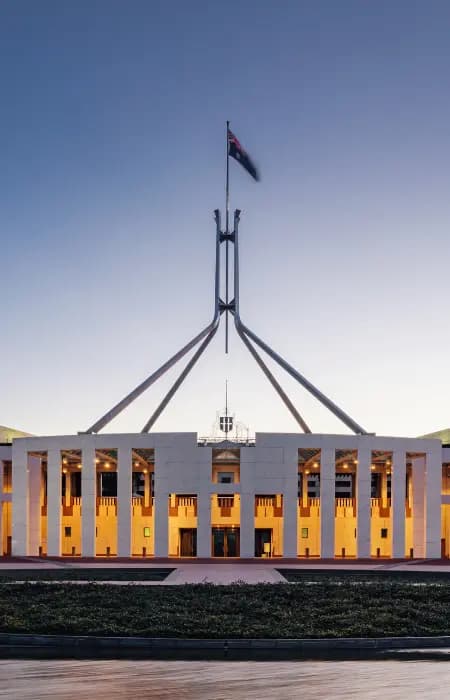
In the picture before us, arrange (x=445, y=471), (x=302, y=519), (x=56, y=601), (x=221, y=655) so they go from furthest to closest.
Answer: (x=445, y=471), (x=302, y=519), (x=56, y=601), (x=221, y=655)

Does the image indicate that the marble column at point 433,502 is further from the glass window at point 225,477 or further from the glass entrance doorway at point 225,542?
the glass window at point 225,477

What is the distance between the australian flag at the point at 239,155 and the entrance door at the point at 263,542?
22.6 m

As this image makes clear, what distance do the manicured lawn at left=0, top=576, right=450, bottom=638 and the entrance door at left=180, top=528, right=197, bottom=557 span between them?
814 inches

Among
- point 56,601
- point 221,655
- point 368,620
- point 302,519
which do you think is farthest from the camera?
point 302,519

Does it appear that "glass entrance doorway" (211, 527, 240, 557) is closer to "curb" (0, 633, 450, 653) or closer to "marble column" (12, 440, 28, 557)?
"marble column" (12, 440, 28, 557)

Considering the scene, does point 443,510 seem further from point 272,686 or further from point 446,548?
point 272,686

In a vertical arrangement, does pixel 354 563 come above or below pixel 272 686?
below

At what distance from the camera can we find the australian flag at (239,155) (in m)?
50.9

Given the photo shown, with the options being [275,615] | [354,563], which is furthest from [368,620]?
[354,563]

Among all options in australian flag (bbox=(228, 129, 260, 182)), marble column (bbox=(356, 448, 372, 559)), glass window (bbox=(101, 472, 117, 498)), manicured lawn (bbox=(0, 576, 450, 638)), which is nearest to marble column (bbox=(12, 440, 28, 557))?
glass window (bbox=(101, 472, 117, 498))

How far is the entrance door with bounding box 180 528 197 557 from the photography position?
150ft

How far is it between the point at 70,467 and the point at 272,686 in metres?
40.3

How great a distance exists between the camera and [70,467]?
51.3 m

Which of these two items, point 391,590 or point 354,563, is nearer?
point 391,590
